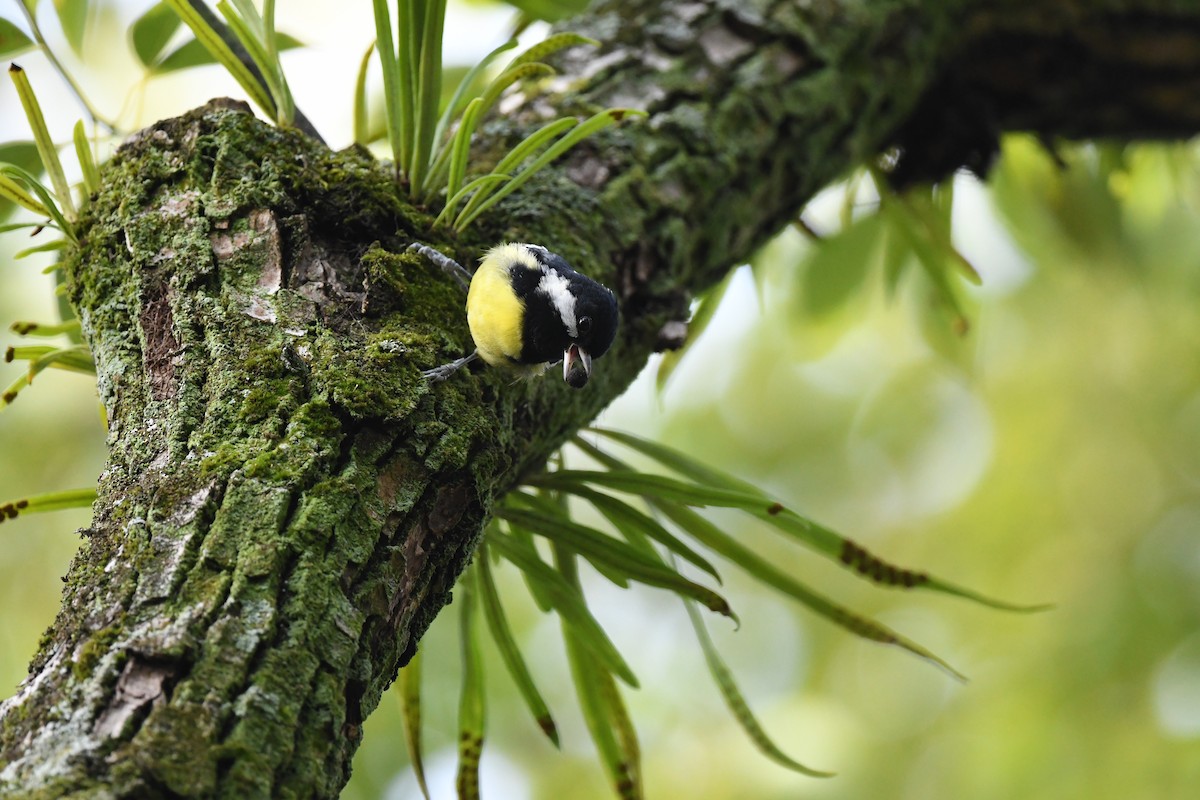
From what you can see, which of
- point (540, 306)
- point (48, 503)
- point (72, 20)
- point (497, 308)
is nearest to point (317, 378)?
point (497, 308)

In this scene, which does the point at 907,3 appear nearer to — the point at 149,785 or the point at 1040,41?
the point at 1040,41

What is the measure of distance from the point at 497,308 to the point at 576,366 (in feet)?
0.74

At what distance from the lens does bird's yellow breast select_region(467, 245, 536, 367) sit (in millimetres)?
1715

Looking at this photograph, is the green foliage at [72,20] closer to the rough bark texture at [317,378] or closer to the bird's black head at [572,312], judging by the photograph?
the rough bark texture at [317,378]

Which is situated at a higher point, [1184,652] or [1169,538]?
[1169,538]

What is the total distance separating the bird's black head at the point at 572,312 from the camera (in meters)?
1.91

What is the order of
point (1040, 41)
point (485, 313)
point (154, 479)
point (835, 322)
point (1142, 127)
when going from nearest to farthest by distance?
point (154, 479) < point (485, 313) < point (1040, 41) < point (1142, 127) < point (835, 322)

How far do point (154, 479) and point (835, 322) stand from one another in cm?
332

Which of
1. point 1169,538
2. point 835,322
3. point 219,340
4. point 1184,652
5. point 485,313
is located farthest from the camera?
point 1169,538

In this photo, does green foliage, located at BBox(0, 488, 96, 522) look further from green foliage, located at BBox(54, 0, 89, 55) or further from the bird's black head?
green foliage, located at BBox(54, 0, 89, 55)

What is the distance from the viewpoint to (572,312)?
75.5 inches

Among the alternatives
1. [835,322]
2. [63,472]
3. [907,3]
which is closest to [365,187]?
[907,3]

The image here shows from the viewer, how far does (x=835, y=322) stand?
4242 mm

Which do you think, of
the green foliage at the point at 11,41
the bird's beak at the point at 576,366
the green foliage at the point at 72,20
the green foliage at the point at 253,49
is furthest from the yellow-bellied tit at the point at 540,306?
the green foliage at the point at 72,20
